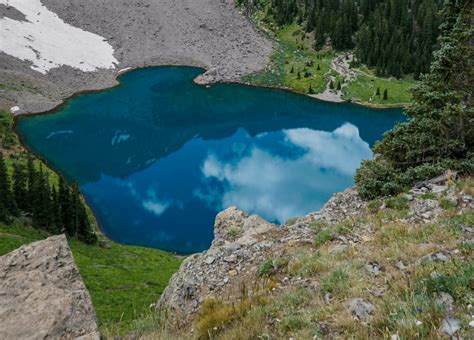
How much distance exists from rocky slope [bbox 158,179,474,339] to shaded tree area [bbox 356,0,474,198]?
3.25 ft

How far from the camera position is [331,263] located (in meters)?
9.75

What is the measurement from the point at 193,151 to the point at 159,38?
51.4m

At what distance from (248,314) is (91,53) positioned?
312ft

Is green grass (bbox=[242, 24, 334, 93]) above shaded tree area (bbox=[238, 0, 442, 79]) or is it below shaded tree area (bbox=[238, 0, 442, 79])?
→ below

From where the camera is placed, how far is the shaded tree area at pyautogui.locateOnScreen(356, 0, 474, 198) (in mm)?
16453

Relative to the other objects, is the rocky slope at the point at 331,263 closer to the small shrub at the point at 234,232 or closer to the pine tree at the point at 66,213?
the small shrub at the point at 234,232

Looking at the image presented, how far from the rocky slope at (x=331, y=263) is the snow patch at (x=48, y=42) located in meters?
80.2

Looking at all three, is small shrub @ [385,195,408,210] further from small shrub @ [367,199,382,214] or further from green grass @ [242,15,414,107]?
green grass @ [242,15,414,107]

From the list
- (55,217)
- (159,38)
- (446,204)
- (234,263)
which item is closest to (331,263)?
(234,263)

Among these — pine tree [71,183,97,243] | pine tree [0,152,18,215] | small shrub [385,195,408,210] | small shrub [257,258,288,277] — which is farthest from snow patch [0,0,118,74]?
small shrub [257,258,288,277]

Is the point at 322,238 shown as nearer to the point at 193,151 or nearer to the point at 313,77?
the point at 193,151

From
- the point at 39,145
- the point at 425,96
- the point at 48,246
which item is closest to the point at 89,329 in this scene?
the point at 48,246

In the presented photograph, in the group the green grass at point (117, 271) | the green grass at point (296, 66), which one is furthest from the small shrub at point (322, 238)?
the green grass at point (296, 66)

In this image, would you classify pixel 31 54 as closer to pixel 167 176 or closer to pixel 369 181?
pixel 167 176
